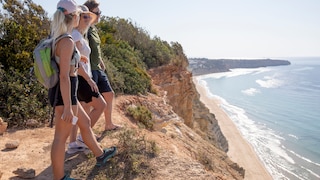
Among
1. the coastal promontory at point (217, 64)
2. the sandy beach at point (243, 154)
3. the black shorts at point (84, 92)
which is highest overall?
the black shorts at point (84, 92)

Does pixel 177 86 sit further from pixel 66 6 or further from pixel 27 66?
pixel 66 6

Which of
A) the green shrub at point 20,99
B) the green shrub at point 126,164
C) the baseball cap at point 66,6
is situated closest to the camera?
the baseball cap at point 66,6

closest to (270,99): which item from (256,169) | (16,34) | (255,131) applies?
(255,131)

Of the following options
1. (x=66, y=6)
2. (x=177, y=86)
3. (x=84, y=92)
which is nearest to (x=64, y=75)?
(x=66, y=6)

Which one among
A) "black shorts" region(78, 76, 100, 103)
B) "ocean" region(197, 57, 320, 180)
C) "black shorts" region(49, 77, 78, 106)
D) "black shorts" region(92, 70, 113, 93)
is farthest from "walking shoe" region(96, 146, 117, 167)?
"ocean" region(197, 57, 320, 180)

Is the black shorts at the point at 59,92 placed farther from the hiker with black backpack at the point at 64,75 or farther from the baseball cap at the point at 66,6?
the baseball cap at the point at 66,6

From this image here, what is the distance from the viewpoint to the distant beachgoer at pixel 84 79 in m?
3.51

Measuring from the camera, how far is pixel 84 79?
3697 millimetres

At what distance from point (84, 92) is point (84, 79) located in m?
0.18

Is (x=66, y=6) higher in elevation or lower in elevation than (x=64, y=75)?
higher

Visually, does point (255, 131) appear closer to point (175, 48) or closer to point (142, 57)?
point (175, 48)

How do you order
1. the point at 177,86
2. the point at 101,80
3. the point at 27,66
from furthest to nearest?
1. the point at 177,86
2. the point at 27,66
3. the point at 101,80

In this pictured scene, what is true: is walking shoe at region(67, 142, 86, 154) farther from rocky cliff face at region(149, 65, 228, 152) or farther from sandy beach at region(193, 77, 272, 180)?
→ sandy beach at region(193, 77, 272, 180)

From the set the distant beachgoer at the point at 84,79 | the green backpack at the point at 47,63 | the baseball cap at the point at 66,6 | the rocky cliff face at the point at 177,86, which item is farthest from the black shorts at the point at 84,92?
the rocky cliff face at the point at 177,86
